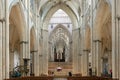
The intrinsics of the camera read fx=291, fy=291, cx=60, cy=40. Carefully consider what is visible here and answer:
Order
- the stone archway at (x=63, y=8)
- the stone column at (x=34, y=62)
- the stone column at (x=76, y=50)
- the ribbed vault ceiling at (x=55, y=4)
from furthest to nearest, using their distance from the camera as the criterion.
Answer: the stone archway at (x=63, y=8) < the stone column at (x=76, y=50) < the ribbed vault ceiling at (x=55, y=4) < the stone column at (x=34, y=62)

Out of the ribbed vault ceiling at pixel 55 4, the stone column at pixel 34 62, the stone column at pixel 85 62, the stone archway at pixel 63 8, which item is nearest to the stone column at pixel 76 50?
the stone archway at pixel 63 8

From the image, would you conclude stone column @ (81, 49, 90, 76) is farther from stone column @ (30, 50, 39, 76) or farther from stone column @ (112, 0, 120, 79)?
stone column @ (112, 0, 120, 79)

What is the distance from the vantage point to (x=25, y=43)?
97.4 feet

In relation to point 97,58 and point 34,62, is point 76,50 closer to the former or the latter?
point 34,62

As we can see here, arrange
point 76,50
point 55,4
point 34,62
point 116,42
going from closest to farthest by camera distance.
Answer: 1. point 116,42
2. point 34,62
3. point 76,50
4. point 55,4

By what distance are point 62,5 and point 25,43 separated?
19498 millimetres

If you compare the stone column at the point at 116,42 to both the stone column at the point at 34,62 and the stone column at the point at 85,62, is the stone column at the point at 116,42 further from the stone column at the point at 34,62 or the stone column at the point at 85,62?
the stone column at the point at 34,62

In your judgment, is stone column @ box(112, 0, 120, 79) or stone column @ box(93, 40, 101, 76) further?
stone column @ box(93, 40, 101, 76)

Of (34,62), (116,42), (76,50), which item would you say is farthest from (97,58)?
(76,50)

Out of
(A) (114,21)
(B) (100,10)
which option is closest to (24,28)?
(B) (100,10)

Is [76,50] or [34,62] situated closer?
[34,62]

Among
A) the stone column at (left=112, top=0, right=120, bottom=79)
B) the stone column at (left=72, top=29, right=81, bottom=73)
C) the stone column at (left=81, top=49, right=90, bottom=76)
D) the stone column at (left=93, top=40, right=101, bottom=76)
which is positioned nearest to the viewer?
the stone column at (left=112, top=0, right=120, bottom=79)

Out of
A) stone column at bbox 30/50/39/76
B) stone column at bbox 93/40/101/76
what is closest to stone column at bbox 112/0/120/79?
stone column at bbox 93/40/101/76

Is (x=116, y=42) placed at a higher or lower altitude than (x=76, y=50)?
higher
